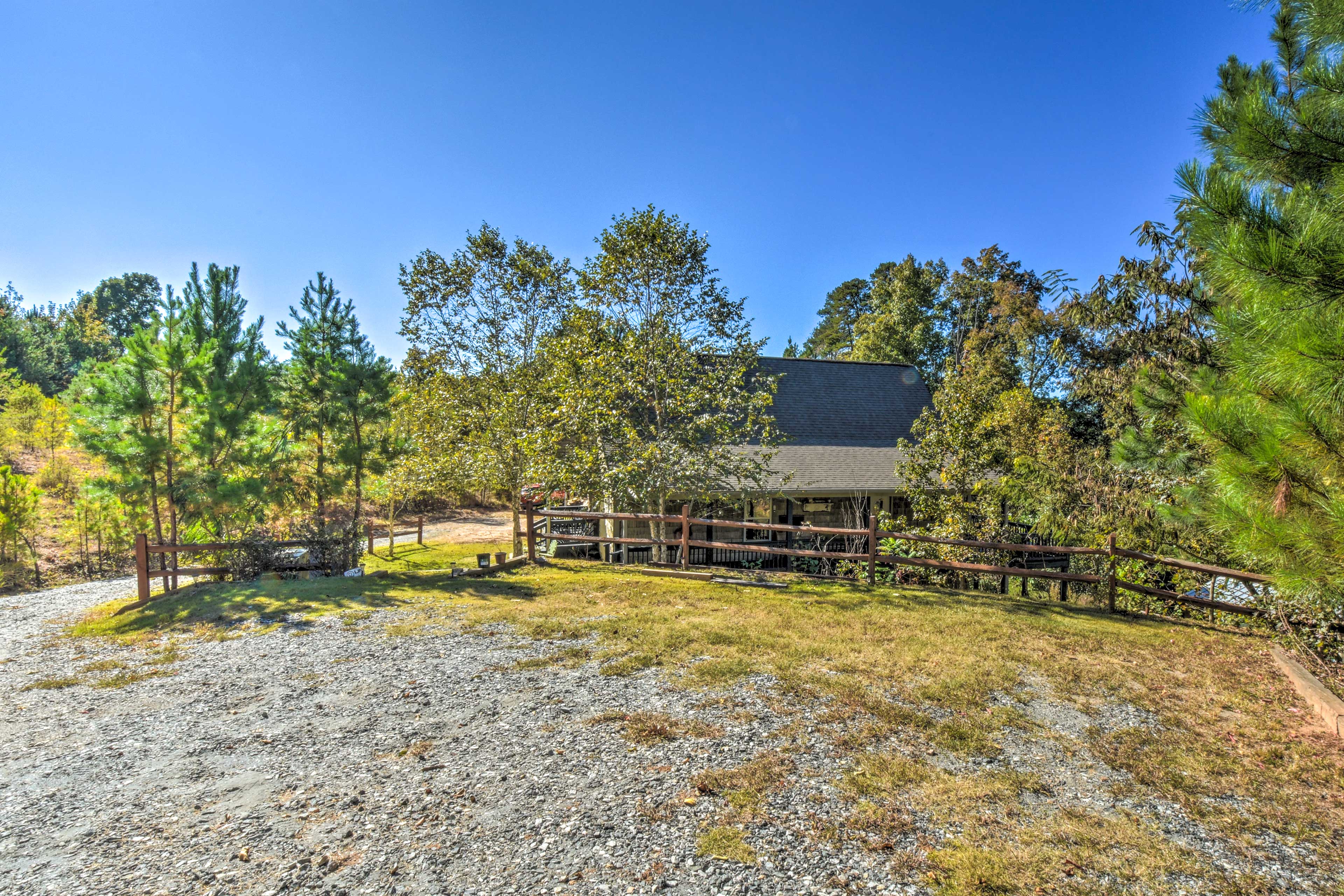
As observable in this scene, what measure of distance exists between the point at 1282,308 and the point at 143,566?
45.6 feet

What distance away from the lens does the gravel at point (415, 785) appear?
10.3 ft

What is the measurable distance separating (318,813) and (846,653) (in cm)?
527

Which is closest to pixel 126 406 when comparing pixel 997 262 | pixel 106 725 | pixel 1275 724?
pixel 106 725

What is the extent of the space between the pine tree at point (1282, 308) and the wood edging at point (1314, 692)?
1119 millimetres

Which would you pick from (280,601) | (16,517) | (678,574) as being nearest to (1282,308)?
(678,574)

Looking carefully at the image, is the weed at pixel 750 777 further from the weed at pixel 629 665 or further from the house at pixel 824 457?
the house at pixel 824 457

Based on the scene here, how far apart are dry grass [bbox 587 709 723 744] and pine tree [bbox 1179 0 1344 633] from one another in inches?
171

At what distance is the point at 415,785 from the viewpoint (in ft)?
13.0

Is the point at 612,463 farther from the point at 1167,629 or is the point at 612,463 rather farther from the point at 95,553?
the point at 95,553

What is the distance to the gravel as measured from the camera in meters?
3.13

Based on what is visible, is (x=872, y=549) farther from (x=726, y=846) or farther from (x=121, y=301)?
(x=121, y=301)

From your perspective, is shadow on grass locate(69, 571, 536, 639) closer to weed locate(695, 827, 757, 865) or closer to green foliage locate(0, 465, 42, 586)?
green foliage locate(0, 465, 42, 586)

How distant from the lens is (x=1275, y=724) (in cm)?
507

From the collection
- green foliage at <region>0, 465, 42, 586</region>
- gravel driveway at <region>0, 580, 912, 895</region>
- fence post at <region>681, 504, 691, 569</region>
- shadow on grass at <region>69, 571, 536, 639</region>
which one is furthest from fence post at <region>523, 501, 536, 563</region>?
green foliage at <region>0, 465, 42, 586</region>
